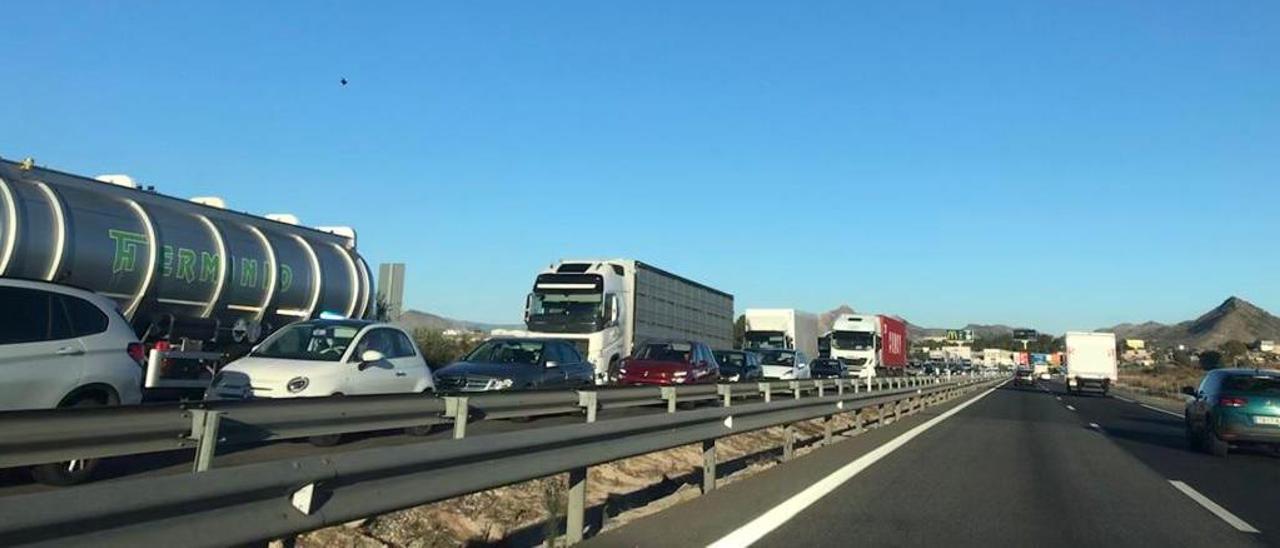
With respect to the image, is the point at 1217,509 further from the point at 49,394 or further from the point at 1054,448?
the point at 49,394

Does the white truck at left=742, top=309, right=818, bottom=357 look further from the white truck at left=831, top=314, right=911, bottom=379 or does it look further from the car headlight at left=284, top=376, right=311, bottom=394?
the car headlight at left=284, top=376, right=311, bottom=394

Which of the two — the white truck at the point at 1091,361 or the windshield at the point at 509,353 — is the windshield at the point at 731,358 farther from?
the white truck at the point at 1091,361

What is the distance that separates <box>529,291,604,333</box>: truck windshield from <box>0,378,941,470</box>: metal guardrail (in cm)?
1933

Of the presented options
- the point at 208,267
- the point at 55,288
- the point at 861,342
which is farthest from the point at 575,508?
the point at 861,342

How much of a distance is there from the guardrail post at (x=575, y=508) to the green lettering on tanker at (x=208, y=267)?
34.9ft

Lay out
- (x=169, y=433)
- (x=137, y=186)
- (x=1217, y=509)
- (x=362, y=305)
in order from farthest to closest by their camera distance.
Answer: (x=362, y=305)
(x=137, y=186)
(x=1217, y=509)
(x=169, y=433)

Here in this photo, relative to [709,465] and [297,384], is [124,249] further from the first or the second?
[709,465]

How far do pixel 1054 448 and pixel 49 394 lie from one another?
1552 cm

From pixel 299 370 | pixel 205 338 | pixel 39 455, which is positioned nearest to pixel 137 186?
pixel 205 338

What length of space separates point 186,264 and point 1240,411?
58.0 ft

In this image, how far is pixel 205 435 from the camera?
468cm

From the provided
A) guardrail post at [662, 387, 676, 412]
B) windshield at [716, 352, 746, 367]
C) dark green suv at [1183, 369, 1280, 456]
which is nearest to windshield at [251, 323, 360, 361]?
guardrail post at [662, 387, 676, 412]

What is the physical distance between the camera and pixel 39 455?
4.12 metres

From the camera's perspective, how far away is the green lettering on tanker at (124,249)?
13812 mm
